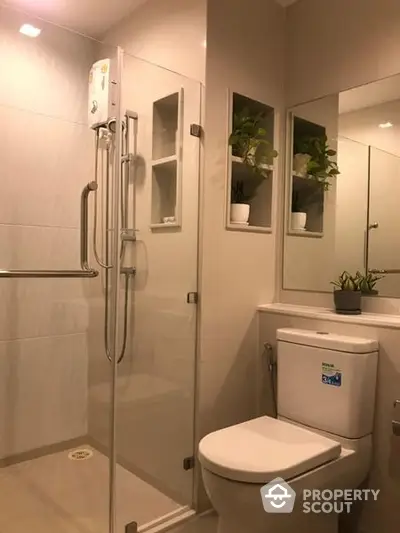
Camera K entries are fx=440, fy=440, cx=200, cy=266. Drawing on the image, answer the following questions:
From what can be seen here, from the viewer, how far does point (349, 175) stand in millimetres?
2080

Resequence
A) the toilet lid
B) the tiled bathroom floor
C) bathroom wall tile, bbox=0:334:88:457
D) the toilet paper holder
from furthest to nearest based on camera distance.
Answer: bathroom wall tile, bbox=0:334:88:457 → the tiled bathroom floor → the toilet paper holder → the toilet lid

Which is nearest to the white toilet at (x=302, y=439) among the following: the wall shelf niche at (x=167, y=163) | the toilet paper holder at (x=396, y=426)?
the toilet paper holder at (x=396, y=426)

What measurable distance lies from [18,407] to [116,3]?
217cm

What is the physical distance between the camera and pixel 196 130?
1.98 metres

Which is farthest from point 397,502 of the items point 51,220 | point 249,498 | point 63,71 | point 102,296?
point 63,71

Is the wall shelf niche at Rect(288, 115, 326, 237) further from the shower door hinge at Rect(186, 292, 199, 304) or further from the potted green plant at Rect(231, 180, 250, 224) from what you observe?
the shower door hinge at Rect(186, 292, 199, 304)

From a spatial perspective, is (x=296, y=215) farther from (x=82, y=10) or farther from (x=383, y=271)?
(x=82, y=10)

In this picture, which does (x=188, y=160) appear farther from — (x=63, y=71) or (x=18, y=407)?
(x=18, y=407)

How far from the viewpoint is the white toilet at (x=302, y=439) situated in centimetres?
142

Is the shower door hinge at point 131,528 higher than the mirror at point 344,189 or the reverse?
the reverse

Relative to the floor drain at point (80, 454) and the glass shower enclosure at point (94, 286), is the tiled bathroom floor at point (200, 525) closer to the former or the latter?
the glass shower enclosure at point (94, 286)

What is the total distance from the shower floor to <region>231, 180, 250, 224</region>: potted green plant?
4.11 feet

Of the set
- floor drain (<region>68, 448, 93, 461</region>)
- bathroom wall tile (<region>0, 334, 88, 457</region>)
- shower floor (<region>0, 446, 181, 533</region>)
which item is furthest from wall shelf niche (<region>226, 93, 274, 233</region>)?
floor drain (<region>68, 448, 93, 461</region>)

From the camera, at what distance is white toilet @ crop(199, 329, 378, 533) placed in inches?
55.8
